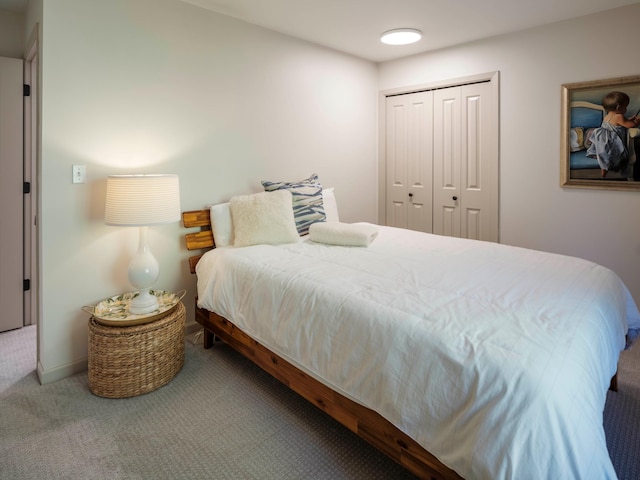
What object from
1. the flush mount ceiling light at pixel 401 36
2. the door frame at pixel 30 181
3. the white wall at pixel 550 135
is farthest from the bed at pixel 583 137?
the door frame at pixel 30 181

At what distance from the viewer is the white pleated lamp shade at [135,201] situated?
7.10 feet

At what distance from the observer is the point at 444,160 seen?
155 inches

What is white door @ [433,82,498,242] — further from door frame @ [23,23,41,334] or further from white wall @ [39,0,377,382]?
door frame @ [23,23,41,334]

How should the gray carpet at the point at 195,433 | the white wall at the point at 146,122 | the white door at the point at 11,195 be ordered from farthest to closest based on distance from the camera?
the white door at the point at 11,195, the white wall at the point at 146,122, the gray carpet at the point at 195,433

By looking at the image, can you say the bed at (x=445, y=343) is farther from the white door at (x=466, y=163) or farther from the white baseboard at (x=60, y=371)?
the white door at (x=466, y=163)

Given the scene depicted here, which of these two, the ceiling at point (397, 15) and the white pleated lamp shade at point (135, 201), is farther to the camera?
the ceiling at point (397, 15)

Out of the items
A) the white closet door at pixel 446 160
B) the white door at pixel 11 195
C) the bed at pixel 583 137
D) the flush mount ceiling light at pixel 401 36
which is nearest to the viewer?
the white door at pixel 11 195

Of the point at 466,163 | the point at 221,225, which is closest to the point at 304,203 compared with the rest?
the point at 221,225

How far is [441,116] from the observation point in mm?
3893

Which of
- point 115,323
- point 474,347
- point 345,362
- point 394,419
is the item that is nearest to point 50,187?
point 115,323

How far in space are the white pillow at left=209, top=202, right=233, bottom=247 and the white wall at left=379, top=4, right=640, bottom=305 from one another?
2.48 meters

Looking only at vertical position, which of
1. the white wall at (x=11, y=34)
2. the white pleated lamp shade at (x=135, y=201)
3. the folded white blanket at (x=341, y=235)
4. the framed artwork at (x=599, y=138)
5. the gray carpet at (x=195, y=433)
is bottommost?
the gray carpet at (x=195, y=433)

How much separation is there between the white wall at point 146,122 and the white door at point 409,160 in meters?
1.06

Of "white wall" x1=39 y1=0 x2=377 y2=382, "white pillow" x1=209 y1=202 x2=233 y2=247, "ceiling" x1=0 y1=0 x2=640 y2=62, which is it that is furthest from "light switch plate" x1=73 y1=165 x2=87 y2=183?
"ceiling" x1=0 y1=0 x2=640 y2=62
